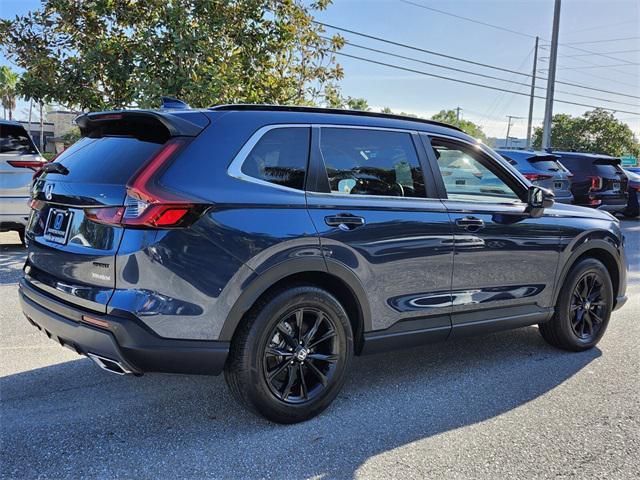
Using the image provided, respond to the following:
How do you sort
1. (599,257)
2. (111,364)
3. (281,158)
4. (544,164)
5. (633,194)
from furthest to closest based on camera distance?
(633,194)
(544,164)
(599,257)
(281,158)
(111,364)

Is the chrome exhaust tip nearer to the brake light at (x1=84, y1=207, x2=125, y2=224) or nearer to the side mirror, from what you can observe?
the brake light at (x1=84, y1=207, x2=125, y2=224)

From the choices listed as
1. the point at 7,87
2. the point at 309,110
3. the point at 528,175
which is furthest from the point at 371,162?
the point at 7,87

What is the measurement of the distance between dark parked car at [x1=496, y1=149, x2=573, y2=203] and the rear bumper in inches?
377

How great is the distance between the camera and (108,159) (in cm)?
313

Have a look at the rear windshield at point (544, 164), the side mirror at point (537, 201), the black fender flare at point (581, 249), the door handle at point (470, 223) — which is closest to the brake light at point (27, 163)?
the door handle at point (470, 223)

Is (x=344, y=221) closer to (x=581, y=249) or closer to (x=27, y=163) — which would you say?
(x=581, y=249)

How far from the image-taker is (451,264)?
3814 millimetres

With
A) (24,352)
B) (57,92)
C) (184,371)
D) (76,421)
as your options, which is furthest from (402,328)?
(57,92)

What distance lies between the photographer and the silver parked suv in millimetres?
7855

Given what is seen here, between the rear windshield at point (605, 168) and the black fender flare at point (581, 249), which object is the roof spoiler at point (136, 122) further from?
the rear windshield at point (605, 168)

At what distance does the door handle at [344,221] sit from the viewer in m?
3.27

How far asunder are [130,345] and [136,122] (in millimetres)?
1277

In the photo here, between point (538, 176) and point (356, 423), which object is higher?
point (538, 176)

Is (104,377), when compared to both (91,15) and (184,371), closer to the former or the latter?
(184,371)
